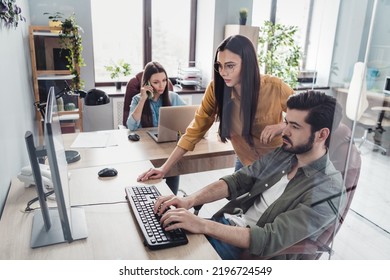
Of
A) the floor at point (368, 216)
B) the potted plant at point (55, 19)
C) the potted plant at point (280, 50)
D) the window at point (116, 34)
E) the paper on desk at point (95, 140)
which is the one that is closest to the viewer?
the floor at point (368, 216)

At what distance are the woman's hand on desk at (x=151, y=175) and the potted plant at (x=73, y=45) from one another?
1506 mm

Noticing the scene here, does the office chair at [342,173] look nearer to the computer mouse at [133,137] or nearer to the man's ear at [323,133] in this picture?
the man's ear at [323,133]

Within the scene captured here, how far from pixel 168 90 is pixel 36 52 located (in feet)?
3.98

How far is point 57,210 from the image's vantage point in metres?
0.91

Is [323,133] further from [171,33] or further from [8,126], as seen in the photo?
[171,33]

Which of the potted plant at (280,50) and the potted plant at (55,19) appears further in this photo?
the potted plant at (55,19)

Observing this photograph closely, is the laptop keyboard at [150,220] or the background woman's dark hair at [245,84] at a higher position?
the background woman's dark hair at [245,84]

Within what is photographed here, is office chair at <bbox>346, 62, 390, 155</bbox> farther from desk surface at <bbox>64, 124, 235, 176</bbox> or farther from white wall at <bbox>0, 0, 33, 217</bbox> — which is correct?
white wall at <bbox>0, 0, 33, 217</bbox>

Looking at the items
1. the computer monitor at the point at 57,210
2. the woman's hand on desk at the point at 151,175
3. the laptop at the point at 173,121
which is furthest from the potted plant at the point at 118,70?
the computer monitor at the point at 57,210

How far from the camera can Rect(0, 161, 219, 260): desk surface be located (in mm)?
816

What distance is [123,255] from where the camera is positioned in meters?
0.82

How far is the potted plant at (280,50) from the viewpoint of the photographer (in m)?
1.46

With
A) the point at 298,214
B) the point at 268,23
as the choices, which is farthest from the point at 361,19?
the point at 268,23

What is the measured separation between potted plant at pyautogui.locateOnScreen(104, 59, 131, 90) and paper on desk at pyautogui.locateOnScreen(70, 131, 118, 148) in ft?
4.56
